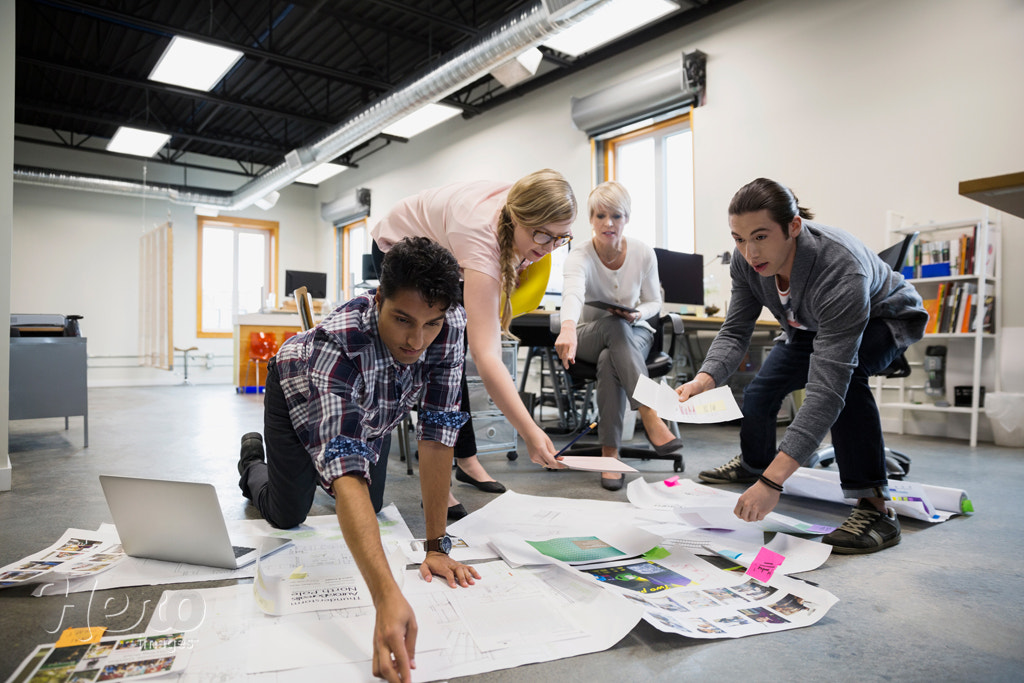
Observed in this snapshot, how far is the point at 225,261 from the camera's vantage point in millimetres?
9836

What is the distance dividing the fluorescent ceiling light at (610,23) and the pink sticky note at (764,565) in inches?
148

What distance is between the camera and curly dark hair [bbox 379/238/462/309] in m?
0.97

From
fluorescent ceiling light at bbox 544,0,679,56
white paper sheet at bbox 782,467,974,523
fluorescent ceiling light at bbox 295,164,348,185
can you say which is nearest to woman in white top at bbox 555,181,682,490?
white paper sheet at bbox 782,467,974,523

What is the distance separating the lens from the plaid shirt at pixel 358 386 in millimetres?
949

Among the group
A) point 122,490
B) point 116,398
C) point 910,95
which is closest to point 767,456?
point 122,490

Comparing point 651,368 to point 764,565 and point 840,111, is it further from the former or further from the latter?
point 840,111

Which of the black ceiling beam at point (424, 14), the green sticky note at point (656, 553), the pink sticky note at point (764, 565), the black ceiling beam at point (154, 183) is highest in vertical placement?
the black ceiling beam at point (424, 14)

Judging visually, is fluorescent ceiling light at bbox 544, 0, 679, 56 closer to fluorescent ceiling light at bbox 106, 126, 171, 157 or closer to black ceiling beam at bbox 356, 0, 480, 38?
black ceiling beam at bbox 356, 0, 480, 38

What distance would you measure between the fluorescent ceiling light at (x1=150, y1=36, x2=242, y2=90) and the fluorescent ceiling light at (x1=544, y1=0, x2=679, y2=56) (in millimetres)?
2823

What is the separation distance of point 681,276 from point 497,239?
8.91 feet

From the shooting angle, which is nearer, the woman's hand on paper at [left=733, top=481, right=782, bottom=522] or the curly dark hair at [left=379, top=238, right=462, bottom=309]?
the curly dark hair at [left=379, top=238, right=462, bottom=309]

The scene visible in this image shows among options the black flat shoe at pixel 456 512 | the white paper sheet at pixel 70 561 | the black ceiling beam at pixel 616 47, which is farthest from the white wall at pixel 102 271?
the black flat shoe at pixel 456 512

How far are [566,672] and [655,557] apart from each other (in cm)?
50

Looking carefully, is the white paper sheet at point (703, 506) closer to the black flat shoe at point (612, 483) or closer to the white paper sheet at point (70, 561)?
the black flat shoe at point (612, 483)
